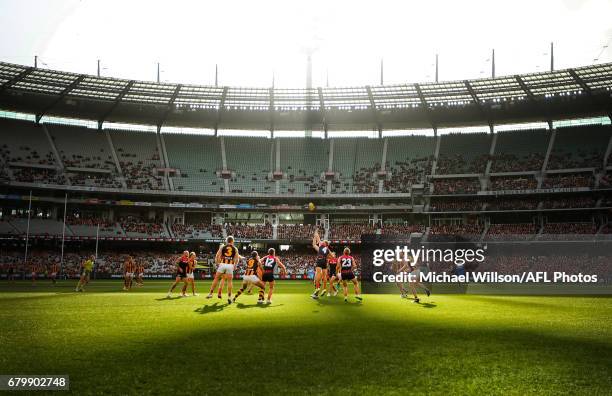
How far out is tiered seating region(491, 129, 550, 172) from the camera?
65250 millimetres

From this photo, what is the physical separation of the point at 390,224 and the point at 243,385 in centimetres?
6203

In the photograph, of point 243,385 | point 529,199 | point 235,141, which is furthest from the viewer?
point 235,141

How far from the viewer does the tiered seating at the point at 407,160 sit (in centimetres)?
6856

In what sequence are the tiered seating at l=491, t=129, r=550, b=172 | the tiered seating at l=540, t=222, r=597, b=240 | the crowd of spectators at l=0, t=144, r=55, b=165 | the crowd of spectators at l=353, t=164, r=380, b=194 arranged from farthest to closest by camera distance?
the crowd of spectators at l=353, t=164, r=380, b=194 < the tiered seating at l=491, t=129, r=550, b=172 < the crowd of spectators at l=0, t=144, r=55, b=165 < the tiered seating at l=540, t=222, r=597, b=240

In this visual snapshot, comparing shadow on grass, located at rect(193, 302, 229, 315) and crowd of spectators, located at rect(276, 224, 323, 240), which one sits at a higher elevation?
crowd of spectators, located at rect(276, 224, 323, 240)

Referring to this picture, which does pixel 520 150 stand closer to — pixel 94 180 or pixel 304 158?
pixel 304 158

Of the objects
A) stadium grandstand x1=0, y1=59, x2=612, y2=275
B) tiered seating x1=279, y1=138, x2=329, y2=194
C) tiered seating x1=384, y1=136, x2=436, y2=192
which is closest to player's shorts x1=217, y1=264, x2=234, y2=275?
stadium grandstand x1=0, y1=59, x2=612, y2=275

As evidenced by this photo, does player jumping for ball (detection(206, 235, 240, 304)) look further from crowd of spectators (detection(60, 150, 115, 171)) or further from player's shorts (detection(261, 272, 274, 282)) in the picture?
crowd of spectators (detection(60, 150, 115, 171))

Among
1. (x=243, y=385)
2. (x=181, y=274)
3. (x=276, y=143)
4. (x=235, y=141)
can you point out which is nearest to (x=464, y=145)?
(x=276, y=143)

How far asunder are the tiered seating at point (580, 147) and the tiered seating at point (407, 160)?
1653 cm

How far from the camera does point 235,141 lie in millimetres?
75625

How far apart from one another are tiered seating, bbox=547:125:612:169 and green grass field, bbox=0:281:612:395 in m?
55.1

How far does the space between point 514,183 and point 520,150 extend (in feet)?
23.1

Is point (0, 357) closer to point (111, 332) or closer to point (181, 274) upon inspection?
point (111, 332)
